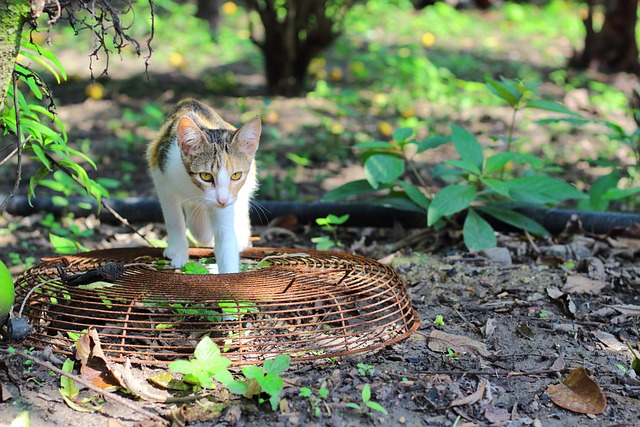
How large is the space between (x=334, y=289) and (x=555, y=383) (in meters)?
0.87

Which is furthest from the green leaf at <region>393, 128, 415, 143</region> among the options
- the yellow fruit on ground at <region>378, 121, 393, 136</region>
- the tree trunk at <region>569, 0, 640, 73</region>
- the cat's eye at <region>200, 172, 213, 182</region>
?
the tree trunk at <region>569, 0, 640, 73</region>

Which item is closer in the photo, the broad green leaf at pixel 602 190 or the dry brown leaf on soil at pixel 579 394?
the dry brown leaf on soil at pixel 579 394

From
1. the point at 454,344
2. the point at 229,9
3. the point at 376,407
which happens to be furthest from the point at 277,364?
the point at 229,9

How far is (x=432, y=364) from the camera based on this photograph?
255 centimetres

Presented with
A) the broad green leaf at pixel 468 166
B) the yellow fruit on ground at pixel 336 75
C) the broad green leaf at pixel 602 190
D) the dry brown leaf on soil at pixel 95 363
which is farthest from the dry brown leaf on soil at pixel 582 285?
the yellow fruit on ground at pixel 336 75

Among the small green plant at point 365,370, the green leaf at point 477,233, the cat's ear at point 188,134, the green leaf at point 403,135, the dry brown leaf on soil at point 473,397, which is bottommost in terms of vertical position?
the green leaf at point 477,233

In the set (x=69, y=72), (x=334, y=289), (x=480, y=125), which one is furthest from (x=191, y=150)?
(x=69, y=72)

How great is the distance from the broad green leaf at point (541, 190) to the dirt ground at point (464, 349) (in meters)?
0.27

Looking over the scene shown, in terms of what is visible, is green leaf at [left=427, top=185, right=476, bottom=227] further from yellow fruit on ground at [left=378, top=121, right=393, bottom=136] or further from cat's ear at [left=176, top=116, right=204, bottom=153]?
yellow fruit on ground at [left=378, top=121, right=393, bottom=136]

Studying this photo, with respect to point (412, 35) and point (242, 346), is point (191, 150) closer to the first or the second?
point (242, 346)

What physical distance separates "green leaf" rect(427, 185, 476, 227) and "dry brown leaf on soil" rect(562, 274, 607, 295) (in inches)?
26.4

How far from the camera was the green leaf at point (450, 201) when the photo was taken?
3697 mm

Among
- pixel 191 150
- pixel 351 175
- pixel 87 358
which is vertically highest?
pixel 191 150

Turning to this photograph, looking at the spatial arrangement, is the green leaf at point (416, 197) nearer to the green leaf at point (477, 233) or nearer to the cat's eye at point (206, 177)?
the green leaf at point (477, 233)
